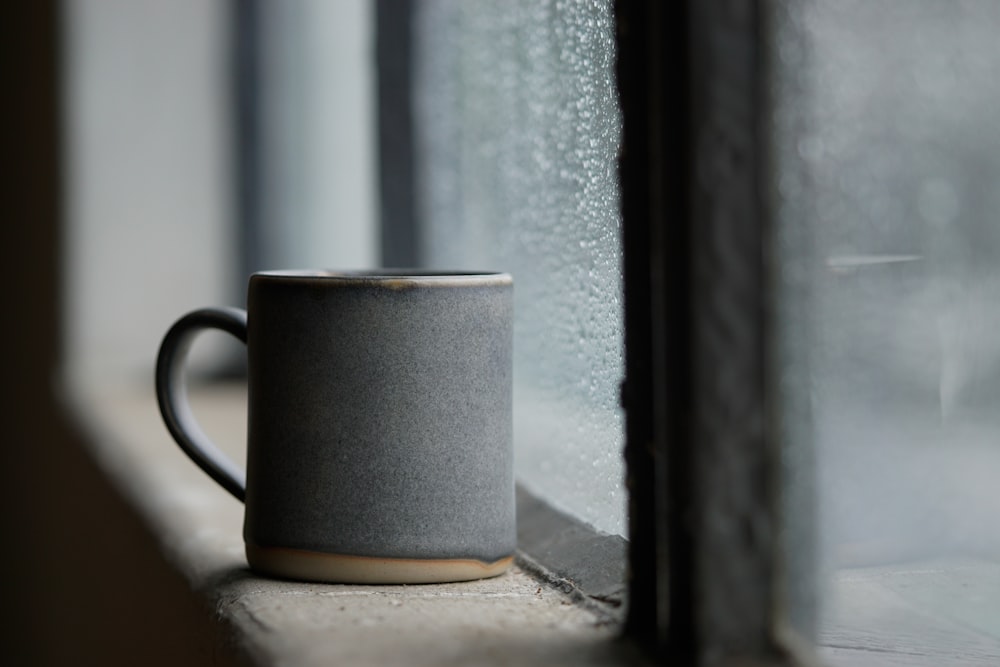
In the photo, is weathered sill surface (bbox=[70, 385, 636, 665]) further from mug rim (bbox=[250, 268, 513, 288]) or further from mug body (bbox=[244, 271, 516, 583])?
mug rim (bbox=[250, 268, 513, 288])

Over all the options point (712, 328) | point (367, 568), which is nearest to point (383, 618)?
point (367, 568)

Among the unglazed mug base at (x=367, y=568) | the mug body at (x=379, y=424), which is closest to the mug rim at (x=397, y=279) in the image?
the mug body at (x=379, y=424)

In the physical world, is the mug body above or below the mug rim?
below

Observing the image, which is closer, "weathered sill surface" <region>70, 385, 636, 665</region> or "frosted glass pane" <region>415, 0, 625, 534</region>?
"weathered sill surface" <region>70, 385, 636, 665</region>

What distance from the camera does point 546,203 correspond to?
2.06 ft

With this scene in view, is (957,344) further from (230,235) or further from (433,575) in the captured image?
(230,235)

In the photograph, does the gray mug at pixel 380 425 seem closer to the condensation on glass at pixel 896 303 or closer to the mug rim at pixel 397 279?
the mug rim at pixel 397 279

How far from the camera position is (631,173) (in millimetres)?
377

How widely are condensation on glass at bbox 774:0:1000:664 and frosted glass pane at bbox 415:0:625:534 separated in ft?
0.40

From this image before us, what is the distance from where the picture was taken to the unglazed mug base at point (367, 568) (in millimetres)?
464

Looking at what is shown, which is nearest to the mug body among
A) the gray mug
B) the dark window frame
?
the gray mug

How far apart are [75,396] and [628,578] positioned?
1101mm

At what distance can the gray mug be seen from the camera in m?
0.46

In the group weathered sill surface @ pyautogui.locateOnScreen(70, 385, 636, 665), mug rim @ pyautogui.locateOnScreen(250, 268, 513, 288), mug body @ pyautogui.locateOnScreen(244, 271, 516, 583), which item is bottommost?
weathered sill surface @ pyautogui.locateOnScreen(70, 385, 636, 665)
